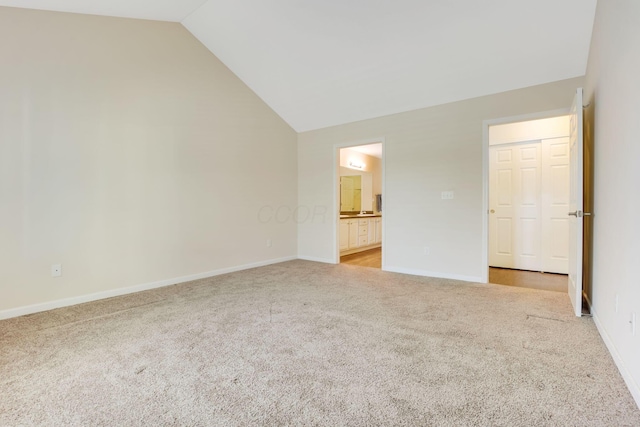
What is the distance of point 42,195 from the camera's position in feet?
9.39

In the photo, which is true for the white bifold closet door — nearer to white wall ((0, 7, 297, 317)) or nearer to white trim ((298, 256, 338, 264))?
white trim ((298, 256, 338, 264))

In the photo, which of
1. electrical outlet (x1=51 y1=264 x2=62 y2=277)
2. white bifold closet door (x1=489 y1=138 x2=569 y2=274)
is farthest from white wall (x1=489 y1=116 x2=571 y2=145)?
electrical outlet (x1=51 y1=264 x2=62 y2=277)

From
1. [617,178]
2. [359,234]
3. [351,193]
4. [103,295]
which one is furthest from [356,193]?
[617,178]

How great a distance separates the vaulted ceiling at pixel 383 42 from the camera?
282 centimetres

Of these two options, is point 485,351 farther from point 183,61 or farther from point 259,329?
point 183,61

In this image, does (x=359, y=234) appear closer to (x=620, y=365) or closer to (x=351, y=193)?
(x=351, y=193)

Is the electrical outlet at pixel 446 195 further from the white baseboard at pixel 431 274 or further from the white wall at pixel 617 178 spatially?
the white wall at pixel 617 178

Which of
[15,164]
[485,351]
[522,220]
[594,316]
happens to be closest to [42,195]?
[15,164]

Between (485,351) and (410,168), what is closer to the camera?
(485,351)

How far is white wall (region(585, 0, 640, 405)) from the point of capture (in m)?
1.58

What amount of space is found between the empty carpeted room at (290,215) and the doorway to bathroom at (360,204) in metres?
0.97

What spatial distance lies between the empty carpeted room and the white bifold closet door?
1.44m

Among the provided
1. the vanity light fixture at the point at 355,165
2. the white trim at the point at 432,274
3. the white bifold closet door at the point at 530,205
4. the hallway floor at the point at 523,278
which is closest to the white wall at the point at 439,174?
the white trim at the point at 432,274

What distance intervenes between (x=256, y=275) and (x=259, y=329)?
1919 millimetres
